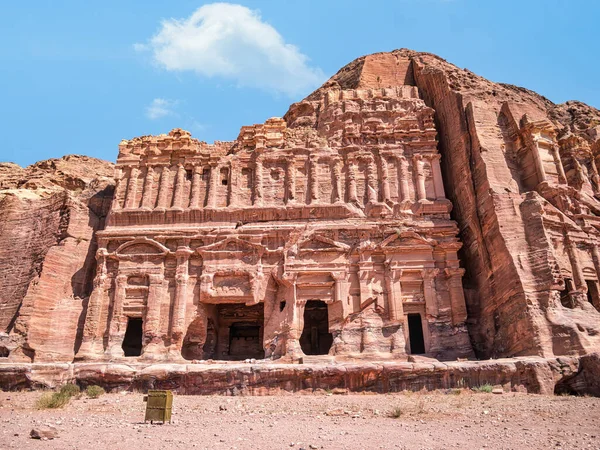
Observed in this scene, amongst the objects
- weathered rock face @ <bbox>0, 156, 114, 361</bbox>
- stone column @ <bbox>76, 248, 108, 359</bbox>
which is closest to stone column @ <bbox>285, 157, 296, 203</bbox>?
stone column @ <bbox>76, 248, 108, 359</bbox>

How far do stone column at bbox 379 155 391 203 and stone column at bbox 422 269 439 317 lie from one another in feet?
12.5

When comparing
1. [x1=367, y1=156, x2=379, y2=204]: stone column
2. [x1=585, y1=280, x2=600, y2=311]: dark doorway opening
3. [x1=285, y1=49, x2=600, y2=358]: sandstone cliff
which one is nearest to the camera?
[x1=285, y1=49, x2=600, y2=358]: sandstone cliff

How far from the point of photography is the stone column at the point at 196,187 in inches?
921

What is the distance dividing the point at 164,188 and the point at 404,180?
1110 centimetres

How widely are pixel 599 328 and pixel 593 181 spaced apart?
347 inches

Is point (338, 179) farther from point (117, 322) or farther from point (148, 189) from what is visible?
point (117, 322)

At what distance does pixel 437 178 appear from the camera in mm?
22953

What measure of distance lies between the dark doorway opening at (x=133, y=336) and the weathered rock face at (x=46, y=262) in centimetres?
219

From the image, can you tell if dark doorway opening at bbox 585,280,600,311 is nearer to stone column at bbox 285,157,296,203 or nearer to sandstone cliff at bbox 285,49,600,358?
sandstone cliff at bbox 285,49,600,358

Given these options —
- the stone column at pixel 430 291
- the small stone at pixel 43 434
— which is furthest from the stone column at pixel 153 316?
the small stone at pixel 43 434

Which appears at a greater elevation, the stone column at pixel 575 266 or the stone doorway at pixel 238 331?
the stone column at pixel 575 266

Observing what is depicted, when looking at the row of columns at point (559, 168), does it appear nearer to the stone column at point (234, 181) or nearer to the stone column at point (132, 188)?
the stone column at point (234, 181)

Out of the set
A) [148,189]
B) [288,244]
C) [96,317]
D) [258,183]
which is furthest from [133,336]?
[258,183]

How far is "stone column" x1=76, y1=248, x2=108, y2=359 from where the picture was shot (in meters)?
20.1
